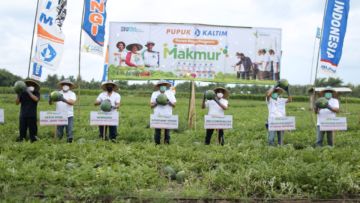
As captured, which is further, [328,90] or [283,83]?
[283,83]

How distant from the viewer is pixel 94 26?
13.9m

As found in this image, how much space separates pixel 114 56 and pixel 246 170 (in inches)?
326

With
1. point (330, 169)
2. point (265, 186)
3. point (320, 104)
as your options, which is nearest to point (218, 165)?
point (265, 186)

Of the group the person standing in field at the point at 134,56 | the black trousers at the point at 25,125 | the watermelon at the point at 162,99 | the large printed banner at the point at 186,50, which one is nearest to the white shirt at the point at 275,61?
the large printed banner at the point at 186,50

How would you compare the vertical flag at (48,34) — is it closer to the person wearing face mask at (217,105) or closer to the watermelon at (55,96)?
the watermelon at (55,96)

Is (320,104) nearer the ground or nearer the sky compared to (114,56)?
nearer the ground

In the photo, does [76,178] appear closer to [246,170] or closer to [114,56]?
[246,170]

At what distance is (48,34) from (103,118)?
419 centimetres

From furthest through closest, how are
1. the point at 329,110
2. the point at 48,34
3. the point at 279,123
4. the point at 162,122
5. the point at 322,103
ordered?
the point at 48,34 → the point at 329,110 → the point at 279,123 → the point at 322,103 → the point at 162,122

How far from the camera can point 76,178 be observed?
6.35 meters

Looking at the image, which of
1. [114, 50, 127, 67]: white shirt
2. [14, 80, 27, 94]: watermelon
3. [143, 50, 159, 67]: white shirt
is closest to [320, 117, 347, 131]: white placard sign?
[143, 50, 159, 67]: white shirt

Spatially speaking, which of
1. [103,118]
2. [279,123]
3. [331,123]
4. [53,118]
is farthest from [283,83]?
[53,118]

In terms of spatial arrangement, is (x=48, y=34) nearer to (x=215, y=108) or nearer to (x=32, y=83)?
(x=32, y=83)

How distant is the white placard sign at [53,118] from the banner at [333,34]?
8076mm
